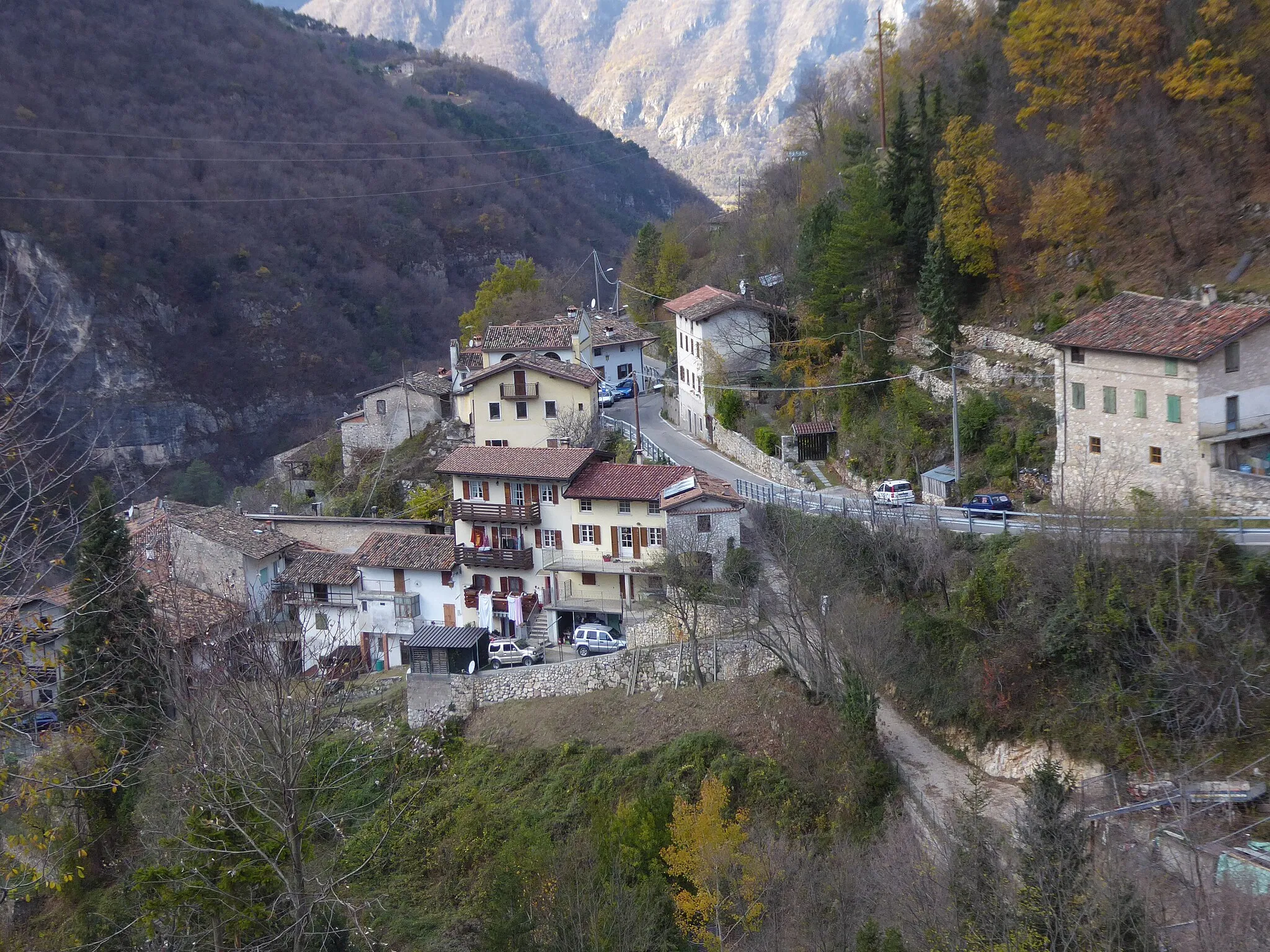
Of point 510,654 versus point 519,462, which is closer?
point 510,654

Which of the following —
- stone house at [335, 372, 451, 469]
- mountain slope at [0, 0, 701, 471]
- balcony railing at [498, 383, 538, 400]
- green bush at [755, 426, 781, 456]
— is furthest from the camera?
→ mountain slope at [0, 0, 701, 471]

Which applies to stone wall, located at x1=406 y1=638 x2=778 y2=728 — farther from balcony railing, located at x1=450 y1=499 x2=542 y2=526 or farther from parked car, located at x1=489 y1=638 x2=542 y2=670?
balcony railing, located at x1=450 y1=499 x2=542 y2=526

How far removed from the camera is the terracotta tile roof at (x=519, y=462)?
35.9m

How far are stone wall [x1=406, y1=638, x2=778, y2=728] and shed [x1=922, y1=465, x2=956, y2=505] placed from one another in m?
6.72

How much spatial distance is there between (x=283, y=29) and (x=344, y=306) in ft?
159

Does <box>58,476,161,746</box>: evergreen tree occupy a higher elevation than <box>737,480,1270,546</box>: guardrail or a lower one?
lower

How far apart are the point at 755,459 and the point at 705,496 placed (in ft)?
28.8

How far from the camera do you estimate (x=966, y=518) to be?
28766 mm

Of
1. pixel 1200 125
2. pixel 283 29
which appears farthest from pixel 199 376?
pixel 1200 125

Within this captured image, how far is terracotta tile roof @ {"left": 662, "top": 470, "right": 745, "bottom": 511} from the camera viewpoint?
32312 millimetres

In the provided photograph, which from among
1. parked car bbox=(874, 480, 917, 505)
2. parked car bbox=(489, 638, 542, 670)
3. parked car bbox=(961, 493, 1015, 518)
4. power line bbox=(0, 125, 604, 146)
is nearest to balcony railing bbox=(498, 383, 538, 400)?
parked car bbox=(489, 638, 542, 670)

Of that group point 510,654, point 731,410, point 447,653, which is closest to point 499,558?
point 510,654

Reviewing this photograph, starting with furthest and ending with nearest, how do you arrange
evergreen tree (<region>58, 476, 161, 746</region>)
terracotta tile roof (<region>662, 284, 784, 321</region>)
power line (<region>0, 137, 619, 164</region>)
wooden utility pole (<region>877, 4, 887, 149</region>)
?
1. power line (<region>0, 137, 619, 164</region>)
2. wooden utility pole (<region>877, 4, 887, 149</region>)
3. terracotta tile roof (<region>662, 284, 784, 321</region>)
4. evergreen tree (<region>58, 476, 161, 746</region>)

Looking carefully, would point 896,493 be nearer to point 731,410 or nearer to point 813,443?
point 813,443
